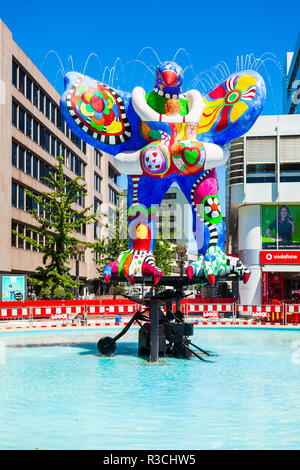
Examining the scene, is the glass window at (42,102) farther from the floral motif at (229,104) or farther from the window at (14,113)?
the floral motif at (229,104)

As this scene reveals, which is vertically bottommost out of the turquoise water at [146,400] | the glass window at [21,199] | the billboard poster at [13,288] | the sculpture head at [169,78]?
the turquoise water at [146,400]

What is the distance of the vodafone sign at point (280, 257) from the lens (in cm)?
3428

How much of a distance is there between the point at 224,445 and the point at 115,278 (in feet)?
23.6

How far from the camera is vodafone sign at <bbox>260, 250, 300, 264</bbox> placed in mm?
34281

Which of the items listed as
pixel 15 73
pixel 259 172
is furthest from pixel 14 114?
pixel 259 172

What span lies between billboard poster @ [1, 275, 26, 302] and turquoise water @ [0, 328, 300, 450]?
1705 cm

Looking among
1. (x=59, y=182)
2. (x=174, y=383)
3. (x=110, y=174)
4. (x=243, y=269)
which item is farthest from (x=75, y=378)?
(x=110, y=174)

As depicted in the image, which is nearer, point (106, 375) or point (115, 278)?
point (106, 375)

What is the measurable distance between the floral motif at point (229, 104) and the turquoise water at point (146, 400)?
19.2ft

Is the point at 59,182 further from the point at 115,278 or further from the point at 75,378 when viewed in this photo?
the point at 75,378

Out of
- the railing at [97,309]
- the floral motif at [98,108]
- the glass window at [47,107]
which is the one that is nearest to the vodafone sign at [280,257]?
the railing at [97,309]

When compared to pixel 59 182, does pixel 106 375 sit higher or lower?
lower

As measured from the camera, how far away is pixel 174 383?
31.9 ft

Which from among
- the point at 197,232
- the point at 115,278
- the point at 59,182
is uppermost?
the point at 59,182
